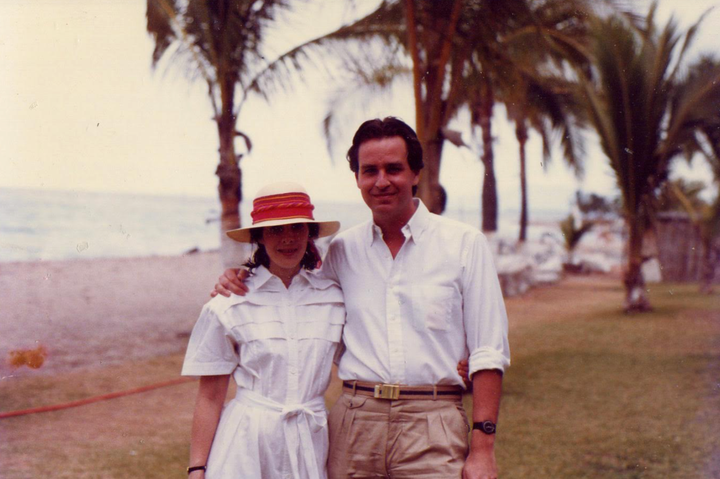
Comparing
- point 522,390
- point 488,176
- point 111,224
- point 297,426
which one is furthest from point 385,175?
point 111,224

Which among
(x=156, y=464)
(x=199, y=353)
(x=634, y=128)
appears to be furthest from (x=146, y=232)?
(x=199, y=353)

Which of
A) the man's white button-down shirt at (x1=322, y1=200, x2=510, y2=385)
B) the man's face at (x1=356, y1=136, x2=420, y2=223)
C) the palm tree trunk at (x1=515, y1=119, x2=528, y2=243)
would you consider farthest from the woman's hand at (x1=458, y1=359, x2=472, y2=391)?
the palm tree trunk at (x1=515, y1=119, x2=528, y2=243)

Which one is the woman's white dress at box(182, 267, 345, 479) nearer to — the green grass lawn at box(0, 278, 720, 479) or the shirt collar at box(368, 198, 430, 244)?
the shirt collar at box(368, 198, 430, 244)

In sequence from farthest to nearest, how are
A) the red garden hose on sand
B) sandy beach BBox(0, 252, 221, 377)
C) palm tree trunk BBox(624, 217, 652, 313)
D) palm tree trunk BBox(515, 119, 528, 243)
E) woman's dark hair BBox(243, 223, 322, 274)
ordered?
1. palm tree trunk BBox(515, 119, 528, 243)
2. palm tree trunk BBox(624, 217, 652, 313)
3. sandy beach BBox(0, 252, 221, 377)
4. the red garden hose on sand
5. woman's dark hair BBox(243, 223, 322, 274)

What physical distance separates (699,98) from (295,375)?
875cm

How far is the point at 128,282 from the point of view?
52.4 ft

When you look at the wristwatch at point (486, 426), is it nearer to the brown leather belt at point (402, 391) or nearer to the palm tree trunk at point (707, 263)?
the brown leather belt at point (402, 391)

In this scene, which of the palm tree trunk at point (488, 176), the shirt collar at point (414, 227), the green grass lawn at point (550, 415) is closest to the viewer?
the shirt collar at point (414, 227)

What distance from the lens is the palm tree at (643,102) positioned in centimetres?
880

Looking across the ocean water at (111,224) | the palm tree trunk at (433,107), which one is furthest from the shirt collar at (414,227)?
the ocean water at (111,224)

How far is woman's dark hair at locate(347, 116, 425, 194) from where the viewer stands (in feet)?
7.47

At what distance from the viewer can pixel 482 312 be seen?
2.18m

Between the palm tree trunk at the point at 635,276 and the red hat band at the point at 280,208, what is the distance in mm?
8976

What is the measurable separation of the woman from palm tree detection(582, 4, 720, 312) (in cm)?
744
